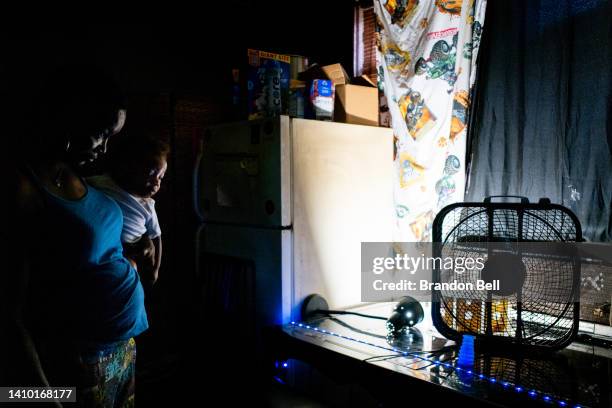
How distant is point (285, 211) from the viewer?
2.03m

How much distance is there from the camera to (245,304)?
222 centimetres

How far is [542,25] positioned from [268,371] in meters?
1.92

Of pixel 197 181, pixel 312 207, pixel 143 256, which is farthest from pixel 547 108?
pixel 143 256

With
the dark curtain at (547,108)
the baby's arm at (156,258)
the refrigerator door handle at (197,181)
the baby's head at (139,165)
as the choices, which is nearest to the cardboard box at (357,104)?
the dark curtain at (547,108)

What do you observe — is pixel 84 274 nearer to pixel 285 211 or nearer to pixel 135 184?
pixel 135 184

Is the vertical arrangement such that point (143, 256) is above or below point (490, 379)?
above

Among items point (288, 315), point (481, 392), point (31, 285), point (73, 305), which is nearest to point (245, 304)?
point (288, 315)

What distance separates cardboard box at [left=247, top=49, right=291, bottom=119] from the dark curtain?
93cm

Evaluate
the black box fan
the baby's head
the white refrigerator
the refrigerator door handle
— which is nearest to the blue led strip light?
the black box fan

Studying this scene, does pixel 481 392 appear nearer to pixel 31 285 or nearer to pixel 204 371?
pixel 31 285

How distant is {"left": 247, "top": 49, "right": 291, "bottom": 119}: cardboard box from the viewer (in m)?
2.20

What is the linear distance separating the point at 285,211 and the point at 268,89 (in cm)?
61

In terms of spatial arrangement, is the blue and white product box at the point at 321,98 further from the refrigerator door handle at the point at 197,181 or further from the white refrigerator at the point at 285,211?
the refrigerator door handle at the point at 197,181

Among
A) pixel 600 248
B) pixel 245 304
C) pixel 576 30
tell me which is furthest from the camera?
pixel 245 304
